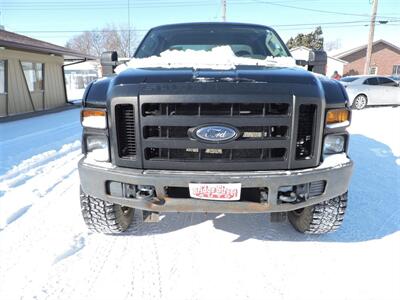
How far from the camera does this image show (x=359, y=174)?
4914 mm

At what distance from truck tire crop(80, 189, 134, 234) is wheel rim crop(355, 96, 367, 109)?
555 inches

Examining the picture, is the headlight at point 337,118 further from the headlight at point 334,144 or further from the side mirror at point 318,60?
the side mirror at point 318,60

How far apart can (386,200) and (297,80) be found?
94.6 inches

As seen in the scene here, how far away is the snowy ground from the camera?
2.35 meters

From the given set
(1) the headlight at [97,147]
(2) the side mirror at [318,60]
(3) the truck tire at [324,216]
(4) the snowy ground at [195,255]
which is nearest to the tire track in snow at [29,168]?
(4) the snowy ground at [195,255]

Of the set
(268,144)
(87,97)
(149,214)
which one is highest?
(87,97)

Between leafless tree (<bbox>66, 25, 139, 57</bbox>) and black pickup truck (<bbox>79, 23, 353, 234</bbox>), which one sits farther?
leafless tree (<bbox>66, 25, 139, 57</bbox>)

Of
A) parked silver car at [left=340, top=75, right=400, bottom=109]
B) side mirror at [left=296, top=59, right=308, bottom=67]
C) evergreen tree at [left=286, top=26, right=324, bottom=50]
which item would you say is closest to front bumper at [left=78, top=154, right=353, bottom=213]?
side mirror at [left=296, top=59, right=308, bottom=67]

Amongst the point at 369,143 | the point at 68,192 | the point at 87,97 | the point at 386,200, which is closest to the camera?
the point at 87,97

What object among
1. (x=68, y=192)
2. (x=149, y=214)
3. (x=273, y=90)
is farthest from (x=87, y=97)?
(x=68, y=192)

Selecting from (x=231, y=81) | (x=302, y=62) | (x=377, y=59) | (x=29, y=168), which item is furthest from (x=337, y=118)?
(x=377, y=59)

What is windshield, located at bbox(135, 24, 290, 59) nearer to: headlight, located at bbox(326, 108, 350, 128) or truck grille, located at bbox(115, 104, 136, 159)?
headlight, located at bbox(326, 108, 350, 128)

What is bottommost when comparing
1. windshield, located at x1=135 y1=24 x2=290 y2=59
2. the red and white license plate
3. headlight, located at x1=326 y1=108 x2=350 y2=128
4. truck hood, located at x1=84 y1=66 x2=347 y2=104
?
the red and white license plate

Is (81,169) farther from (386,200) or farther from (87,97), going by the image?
(386,200)
